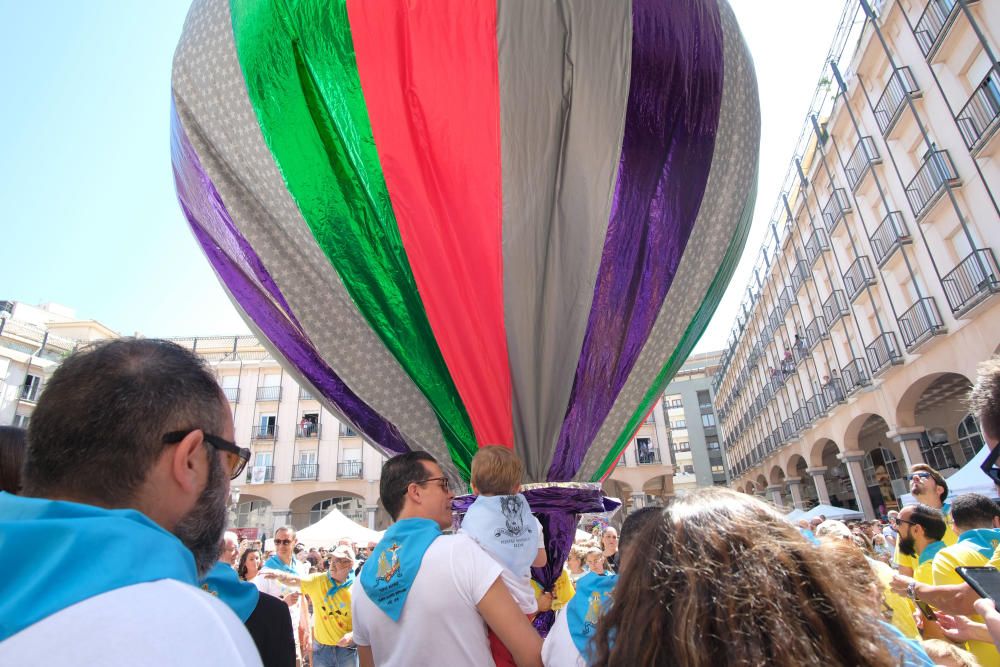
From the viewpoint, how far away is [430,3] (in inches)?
117

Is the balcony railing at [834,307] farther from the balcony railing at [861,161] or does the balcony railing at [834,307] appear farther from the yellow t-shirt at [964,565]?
the yellow t-shirt at [964,565]

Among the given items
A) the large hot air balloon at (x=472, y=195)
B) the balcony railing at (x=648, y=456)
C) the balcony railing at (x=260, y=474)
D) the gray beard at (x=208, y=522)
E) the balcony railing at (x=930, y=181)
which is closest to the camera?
the gray beard at (x=208, y=522)

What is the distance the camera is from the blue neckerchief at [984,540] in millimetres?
3061

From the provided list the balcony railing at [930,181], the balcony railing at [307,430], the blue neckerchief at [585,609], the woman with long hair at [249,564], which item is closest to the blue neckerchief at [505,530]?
the blue neckerchief at [585,609]

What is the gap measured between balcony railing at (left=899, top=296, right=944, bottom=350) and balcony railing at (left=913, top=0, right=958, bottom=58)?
18.5 ft

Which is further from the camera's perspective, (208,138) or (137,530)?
(208,138)

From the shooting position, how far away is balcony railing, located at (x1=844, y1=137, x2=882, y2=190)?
16828 millimetres

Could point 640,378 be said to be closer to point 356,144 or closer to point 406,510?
point 406,510

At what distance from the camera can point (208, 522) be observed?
1.21 m

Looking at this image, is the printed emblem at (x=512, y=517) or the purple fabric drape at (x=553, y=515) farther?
the purple fabric drape at (x=553, y=515)

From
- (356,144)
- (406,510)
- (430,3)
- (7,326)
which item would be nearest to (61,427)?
(406,510)

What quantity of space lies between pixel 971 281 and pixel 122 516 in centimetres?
1611

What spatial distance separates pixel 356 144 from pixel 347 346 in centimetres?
102

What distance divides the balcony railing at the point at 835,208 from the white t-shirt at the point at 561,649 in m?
20.4
